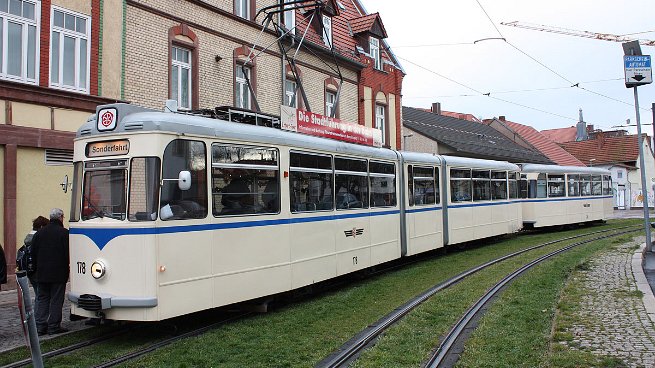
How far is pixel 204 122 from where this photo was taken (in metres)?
7.51

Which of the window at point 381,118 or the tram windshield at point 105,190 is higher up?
the window at point 381,118

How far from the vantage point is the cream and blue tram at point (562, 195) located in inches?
919

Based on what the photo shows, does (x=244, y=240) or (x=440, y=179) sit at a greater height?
(x=440, y=179)

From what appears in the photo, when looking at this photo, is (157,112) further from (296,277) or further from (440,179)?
(440,179)

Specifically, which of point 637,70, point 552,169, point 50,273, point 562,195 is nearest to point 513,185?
point 552,169

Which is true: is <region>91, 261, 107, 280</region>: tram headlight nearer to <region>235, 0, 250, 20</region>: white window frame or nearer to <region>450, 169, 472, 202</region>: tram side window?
<region>450, 169, 472, 202</region>: tram side window

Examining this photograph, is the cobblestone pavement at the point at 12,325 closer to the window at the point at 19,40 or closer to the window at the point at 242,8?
the window at the point at 19,40

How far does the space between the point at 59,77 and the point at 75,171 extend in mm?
5067

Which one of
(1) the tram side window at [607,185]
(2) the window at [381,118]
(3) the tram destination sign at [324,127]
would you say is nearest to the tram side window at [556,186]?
(1) the tram side window at [607,185]

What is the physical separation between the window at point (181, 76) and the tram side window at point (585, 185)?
62.9ft

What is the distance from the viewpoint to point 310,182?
9.58 m

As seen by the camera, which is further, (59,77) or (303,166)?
(59,77)

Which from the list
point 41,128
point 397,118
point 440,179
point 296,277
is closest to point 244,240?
point 296,277

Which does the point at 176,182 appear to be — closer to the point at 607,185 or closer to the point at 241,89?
the point at 241,89
